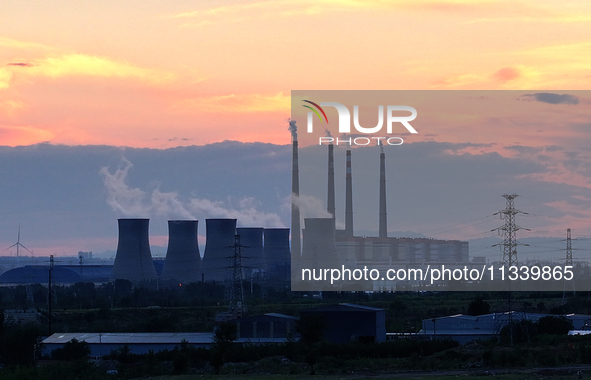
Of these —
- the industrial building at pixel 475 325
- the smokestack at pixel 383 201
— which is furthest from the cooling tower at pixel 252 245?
the industrial building at pixel 475 325

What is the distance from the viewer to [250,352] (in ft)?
73.6

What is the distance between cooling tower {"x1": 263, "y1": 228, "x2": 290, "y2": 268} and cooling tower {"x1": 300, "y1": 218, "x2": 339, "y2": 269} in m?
3.65

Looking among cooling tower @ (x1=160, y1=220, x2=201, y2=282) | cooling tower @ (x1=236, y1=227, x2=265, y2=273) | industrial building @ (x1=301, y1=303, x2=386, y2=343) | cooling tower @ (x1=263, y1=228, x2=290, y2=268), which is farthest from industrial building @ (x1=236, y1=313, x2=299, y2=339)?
cooling tower @ (x1=263, y1=228, x2=290, y2=268)

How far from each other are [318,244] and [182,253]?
964 centimetres

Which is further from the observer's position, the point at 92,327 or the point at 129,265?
the point at 129,265

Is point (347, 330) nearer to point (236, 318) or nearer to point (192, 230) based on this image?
point (236, 318)

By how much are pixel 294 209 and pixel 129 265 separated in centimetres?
1726

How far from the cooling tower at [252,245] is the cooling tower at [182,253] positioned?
3496mm

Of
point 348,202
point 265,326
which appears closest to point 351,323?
point 265,326

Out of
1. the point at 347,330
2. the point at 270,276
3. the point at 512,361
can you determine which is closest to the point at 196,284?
the point at 270,276

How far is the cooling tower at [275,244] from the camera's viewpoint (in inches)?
2347

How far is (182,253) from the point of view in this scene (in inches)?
2032

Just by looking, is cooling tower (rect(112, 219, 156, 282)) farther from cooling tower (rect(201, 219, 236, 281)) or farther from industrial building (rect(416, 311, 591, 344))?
industrial building (rect(416, 311, 591, 344))

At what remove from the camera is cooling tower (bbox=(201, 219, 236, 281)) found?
4997 centimetres
